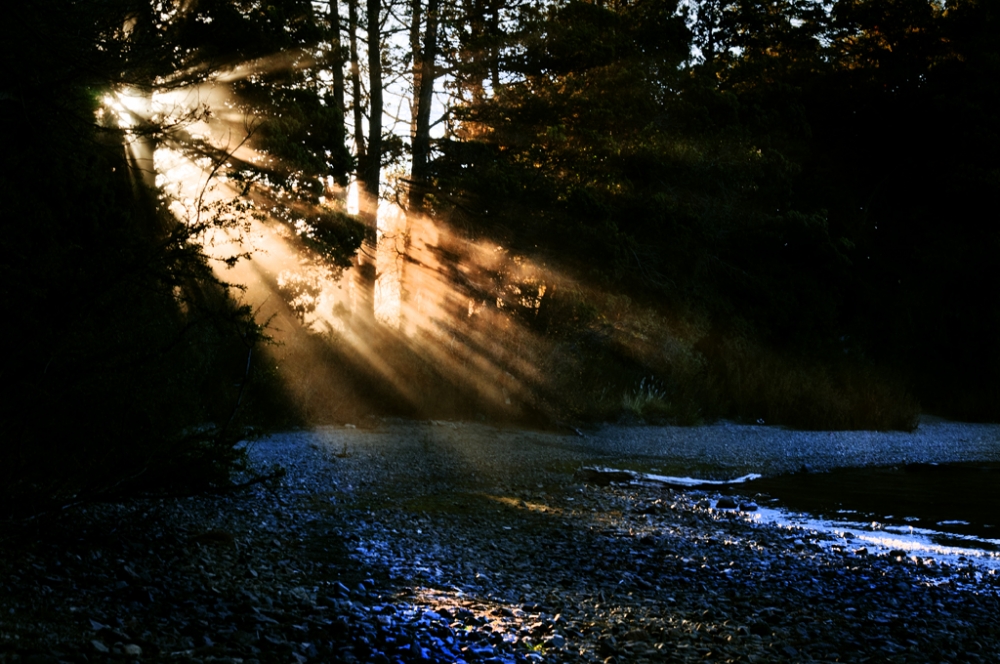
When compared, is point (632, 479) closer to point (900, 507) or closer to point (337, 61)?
point (900, 507)

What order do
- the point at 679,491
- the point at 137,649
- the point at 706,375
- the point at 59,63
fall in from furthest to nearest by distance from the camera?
A: the point at 706,375 < the point at 679,491 < the point at 59,63 < the point at 137,649

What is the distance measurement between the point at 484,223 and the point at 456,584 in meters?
11.3

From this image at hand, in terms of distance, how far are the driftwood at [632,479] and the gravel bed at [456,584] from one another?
41.3 inches

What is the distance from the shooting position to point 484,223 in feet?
52.9

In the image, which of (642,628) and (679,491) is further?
(679,491)

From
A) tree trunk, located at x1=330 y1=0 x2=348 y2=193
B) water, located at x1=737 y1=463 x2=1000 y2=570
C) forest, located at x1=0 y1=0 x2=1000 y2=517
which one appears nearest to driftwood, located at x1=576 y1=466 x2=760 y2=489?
water, located at x1=737 y1=463 x2=1000 y2=570

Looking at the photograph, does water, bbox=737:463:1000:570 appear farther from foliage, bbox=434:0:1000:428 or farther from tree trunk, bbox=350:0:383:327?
tree trunk, bbox=350:0:383:327

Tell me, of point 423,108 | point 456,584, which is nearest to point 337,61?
point 423,108

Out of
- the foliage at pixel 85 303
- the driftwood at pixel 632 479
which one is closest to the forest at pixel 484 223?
the foliage at pixel 85 303

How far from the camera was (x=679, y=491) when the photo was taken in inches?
403

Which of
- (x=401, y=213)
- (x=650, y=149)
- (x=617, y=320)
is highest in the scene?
(x=650, y=149)

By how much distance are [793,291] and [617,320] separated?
710 centimetres

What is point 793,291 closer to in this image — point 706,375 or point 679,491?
point 706,375

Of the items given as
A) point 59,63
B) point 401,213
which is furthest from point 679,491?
point 401,213
